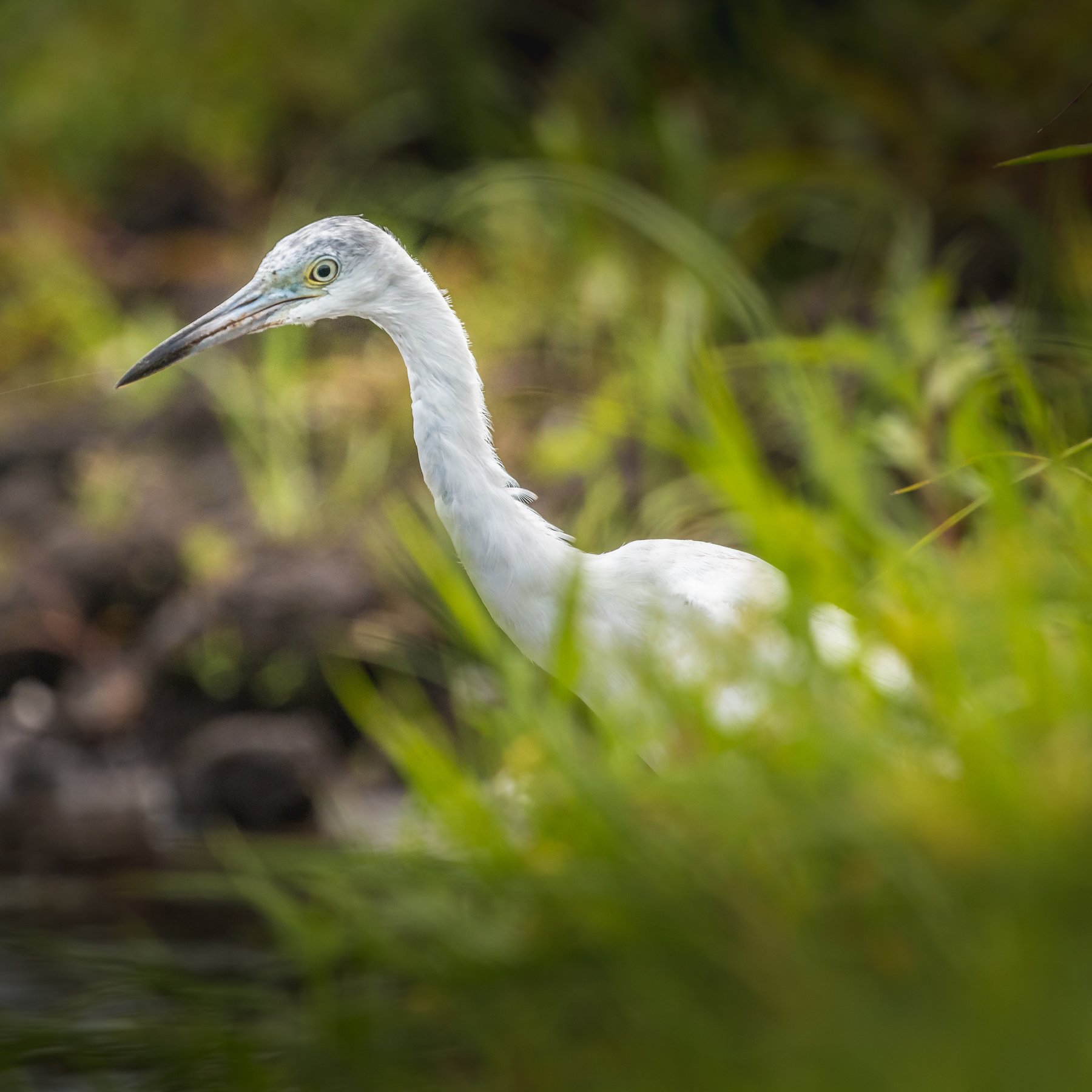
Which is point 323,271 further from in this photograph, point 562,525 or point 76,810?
point 76,810

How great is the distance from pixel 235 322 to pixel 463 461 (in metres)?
0.60

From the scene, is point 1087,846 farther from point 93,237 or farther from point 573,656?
point 93,237

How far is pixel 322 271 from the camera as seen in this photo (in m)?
3.04

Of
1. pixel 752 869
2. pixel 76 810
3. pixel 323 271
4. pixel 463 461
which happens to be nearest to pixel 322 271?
pixel 323 271

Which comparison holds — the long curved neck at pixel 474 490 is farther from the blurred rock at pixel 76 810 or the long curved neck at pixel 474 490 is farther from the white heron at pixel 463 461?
the blurred rock at pixel 76 810

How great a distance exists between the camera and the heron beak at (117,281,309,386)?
9.99 feet

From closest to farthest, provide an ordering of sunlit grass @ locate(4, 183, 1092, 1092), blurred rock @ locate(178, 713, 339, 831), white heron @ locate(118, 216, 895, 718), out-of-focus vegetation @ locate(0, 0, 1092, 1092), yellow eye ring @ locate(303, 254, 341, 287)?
sunlit grass @ locate(4, 183, 1092, 1092), out-of-focus vegetation @ locate(0, 0, 1092, 1092), white heron @ locate(118, 216, 895, 718), yellow eye ring @ locate(303, 254, 341, 287), blurred rock @ locate(178, 713, 339, 831)

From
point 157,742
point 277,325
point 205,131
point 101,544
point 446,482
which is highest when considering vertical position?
point 205,131

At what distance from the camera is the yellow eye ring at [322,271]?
9.93ft

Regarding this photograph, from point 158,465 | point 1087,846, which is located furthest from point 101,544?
point 1087,846

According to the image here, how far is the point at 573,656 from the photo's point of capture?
1869 mm

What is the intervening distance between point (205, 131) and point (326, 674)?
15.9 feet

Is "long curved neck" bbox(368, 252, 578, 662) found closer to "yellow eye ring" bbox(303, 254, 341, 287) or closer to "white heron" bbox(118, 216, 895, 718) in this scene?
"white heron" bbox(118, 216, 895, 718)

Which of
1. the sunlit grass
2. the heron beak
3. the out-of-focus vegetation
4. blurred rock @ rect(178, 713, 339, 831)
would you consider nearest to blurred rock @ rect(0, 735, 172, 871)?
the out-of-focus vegetation
